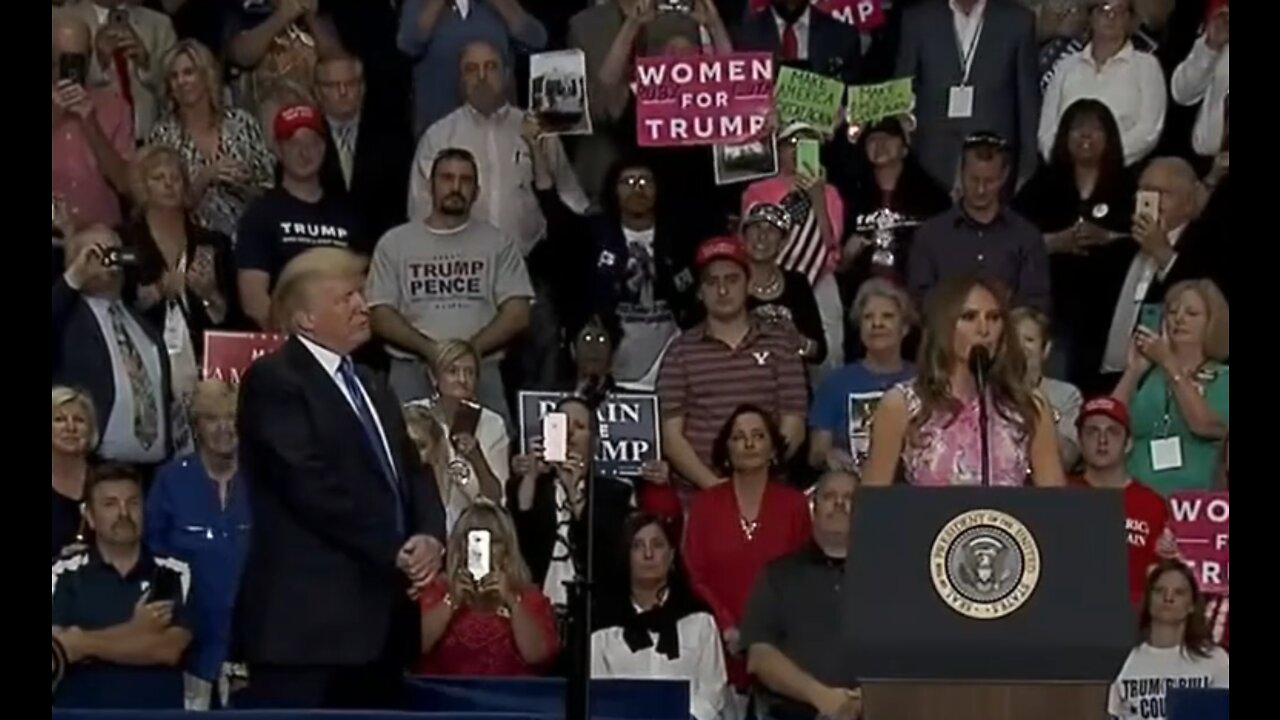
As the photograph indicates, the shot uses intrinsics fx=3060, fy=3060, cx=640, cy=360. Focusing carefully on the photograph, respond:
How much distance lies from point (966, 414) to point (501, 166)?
164 inches

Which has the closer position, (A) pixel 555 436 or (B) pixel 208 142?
(A) pixel 555 436

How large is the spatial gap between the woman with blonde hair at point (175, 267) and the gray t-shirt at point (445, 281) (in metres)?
0.53

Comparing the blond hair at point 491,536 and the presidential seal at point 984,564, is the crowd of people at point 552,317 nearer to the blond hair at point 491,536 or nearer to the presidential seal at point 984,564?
the blond hair at point 491,536

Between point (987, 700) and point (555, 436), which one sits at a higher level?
point (555, 436)

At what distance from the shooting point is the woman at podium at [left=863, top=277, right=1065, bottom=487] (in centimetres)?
715

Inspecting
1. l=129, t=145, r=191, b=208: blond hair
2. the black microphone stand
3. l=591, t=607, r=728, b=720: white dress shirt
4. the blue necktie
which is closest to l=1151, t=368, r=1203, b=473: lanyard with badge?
l=591, t=607, r=728, b=720: white dress shirt

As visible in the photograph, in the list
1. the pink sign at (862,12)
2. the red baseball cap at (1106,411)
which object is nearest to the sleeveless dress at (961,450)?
the red baseball cap at (1106,411)

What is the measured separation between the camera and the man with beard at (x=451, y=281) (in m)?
10.7

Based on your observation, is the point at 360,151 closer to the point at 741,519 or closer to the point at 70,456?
the point at 70,456

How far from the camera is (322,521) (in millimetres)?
9062

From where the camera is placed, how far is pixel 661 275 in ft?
35.6

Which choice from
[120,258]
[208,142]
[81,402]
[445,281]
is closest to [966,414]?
[81,402]

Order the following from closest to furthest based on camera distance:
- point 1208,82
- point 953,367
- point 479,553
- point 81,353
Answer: point 953,367, point 479,553, point 81,353, point 1208,82
